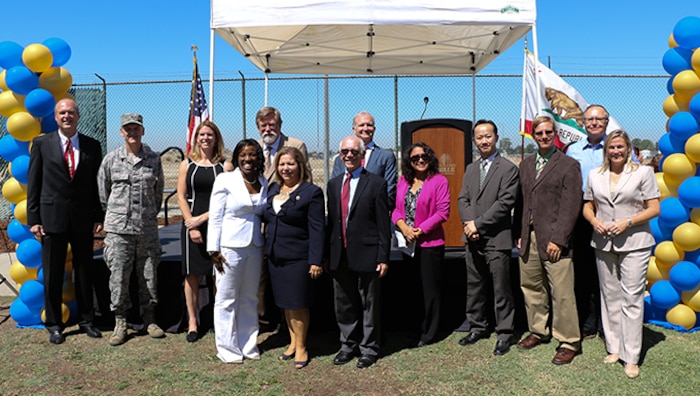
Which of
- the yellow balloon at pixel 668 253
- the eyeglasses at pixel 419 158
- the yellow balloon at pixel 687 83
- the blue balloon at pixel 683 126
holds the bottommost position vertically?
the yellow balloon at pixel 668 253

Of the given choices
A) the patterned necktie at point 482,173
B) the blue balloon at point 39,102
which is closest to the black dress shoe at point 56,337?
the blue balloon at point 39,102

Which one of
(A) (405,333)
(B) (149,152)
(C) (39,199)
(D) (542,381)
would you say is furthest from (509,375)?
(C) (39,199)

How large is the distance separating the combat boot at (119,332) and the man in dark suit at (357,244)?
173cm

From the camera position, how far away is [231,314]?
3.81m

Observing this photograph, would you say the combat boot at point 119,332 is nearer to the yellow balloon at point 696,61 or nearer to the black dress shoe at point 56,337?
the black dress shoe at point 56,337

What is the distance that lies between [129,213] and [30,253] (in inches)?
42.1

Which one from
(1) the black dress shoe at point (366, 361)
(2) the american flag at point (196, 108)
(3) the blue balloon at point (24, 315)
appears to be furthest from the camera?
(2) the american flag at point (196, 108)

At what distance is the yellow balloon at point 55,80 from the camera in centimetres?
441

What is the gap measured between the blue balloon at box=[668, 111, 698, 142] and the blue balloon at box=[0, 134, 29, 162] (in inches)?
206

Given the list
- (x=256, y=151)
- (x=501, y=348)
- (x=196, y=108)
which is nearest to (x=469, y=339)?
(x=501, y=348)

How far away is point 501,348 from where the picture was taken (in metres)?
3.95

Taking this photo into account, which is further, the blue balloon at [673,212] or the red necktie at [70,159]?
the blue balloon at [673,212]

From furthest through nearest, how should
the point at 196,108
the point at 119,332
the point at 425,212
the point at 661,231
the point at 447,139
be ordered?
the point at 196,108, the point at 447,139, the point at 661,231, the point at 119,332, the point at 425,212

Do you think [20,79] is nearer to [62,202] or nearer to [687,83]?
[62,202]
